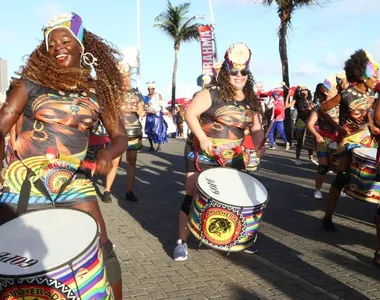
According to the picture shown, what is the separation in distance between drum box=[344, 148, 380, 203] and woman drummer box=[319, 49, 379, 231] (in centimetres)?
33

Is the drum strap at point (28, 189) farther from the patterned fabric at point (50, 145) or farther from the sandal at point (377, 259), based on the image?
the sandal at point (377, 259)

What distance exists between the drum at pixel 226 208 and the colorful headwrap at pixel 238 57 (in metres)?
0.97

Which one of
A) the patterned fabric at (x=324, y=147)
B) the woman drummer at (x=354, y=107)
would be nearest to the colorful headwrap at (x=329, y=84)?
the patterned fabric at (x=324, y=147)

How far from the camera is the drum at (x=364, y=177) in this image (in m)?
4.70

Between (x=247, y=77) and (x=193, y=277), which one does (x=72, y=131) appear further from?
(x=247, y=77)

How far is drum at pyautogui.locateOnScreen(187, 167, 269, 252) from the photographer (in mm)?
3963

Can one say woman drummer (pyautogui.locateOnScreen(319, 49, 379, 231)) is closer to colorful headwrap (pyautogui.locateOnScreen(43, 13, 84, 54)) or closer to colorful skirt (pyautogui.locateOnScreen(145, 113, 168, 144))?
colorful headwrap (pyautogui.locateOnScreen(43, 13, 84, 54))

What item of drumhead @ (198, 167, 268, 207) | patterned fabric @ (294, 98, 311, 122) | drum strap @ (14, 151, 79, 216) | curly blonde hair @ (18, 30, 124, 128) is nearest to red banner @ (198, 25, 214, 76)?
patterned fabric @ (294, 98, 311, 122)

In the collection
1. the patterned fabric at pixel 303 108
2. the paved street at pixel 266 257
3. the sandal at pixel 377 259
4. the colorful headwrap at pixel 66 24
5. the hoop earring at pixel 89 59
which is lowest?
the paved street at pixel 266 257

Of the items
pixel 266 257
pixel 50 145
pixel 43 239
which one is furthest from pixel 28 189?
pixel 266 257

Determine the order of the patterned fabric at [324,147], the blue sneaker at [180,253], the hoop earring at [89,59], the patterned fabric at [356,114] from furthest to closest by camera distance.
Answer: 1. the patterned fabric at [324,147]
2. the patterned fabric at [356,114]
3. the blue sneaker at [180,253]
4. the hoop earring at [89,59]

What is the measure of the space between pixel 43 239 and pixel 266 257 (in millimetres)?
2809

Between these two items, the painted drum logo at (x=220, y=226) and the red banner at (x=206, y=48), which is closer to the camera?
the painted drum logo at (x=220, y=226)

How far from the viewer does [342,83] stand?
→ 6.54 meters
